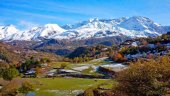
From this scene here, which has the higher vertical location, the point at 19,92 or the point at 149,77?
the point at 149,77

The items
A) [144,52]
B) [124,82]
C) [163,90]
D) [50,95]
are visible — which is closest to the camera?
[163,90]

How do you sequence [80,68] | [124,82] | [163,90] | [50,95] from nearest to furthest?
[163,90], [124,82], [50,95], [80,68]

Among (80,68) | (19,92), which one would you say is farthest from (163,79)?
(80,68)

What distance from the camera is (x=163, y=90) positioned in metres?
41.1

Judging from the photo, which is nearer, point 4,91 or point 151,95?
point 151,95

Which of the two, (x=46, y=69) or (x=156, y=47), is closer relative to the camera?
(x=46, y=69)

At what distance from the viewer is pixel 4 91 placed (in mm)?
80438

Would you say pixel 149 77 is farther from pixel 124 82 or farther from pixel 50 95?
pixel 50 95

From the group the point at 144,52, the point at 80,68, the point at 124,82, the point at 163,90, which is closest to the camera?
the point at 163,90

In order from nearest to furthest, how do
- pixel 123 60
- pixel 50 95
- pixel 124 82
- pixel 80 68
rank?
pixel 124 82, pixel 50 95, pixel 80 68, pixel 123 60

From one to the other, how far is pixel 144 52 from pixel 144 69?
154478 mm

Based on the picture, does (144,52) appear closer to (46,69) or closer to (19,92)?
(46,69)

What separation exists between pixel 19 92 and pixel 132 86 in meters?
43.9

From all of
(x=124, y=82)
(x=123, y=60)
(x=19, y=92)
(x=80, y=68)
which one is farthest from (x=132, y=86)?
(x=123, y=60)
